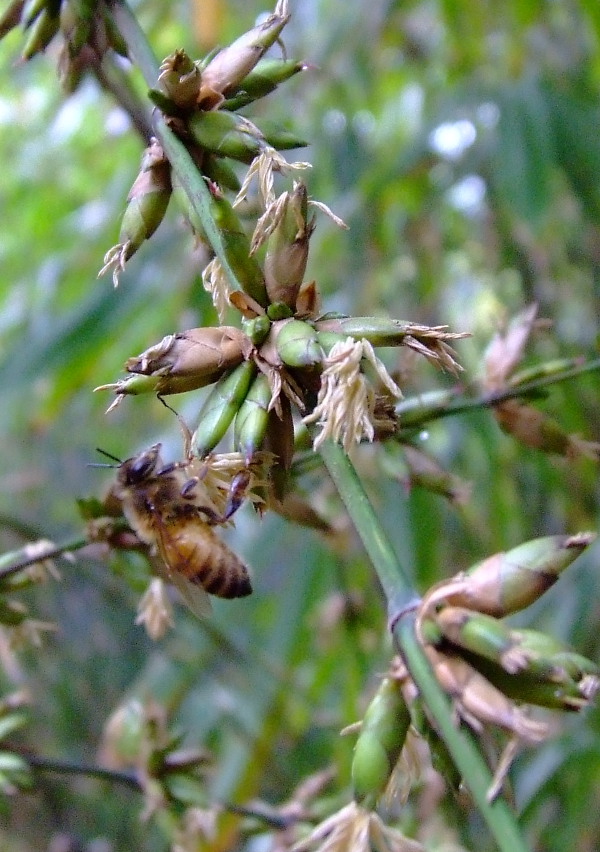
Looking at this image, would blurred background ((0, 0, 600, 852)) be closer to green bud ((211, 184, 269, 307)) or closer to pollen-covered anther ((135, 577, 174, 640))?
pollen-covered anther ((135, 577, 174, 640))

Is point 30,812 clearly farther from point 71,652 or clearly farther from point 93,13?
point 93,13

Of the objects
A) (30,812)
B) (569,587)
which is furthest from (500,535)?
(30,812)

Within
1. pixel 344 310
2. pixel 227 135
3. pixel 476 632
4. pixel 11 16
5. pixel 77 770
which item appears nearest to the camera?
pixel 476 632

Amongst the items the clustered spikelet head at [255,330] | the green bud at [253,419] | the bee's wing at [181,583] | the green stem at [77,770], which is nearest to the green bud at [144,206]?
the clustered spikelet head at [255,330]

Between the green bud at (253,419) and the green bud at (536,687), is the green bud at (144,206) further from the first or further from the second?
the green bud at (536,687)

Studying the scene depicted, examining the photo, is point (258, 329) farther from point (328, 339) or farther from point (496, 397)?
point (496, 397)

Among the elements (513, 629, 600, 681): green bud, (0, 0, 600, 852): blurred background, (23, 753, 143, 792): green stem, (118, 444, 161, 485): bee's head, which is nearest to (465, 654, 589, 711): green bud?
(513, 629, 600, 681): green bud

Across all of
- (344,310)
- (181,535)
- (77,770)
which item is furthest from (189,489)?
(344,310)
